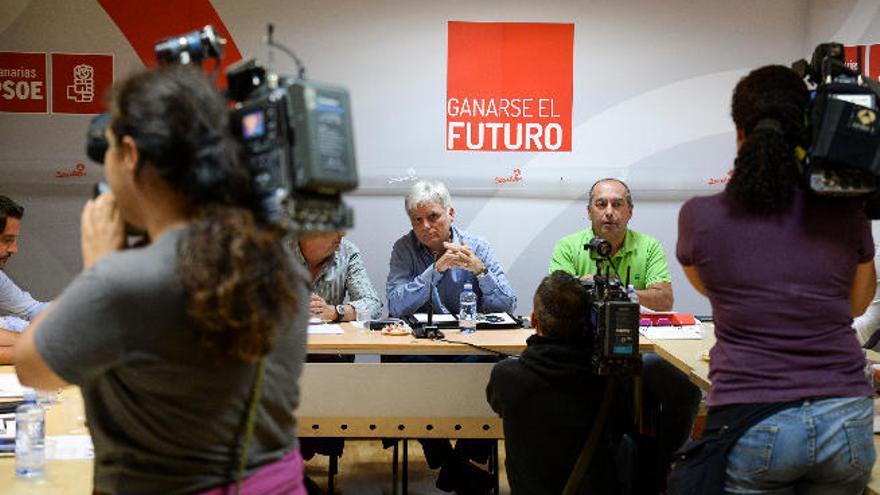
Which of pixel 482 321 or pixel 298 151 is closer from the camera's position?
pixel 298 151

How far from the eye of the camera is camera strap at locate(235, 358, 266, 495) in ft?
4.08

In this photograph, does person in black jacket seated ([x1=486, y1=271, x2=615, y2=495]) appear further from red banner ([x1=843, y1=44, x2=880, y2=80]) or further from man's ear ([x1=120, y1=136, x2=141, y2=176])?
red banner ([x1=843, y1=44, x2=880, y2=80])

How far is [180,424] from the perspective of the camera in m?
1.21

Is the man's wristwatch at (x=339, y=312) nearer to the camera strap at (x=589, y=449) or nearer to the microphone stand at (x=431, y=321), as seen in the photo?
the microphone stand at (x=431, y=321)

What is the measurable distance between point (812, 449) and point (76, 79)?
4.40 m

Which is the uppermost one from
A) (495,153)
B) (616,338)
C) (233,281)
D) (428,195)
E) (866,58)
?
(866,58)

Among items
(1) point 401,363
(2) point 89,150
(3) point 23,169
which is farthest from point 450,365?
(3) point 23,169

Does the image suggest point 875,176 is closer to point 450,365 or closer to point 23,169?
point 450,365

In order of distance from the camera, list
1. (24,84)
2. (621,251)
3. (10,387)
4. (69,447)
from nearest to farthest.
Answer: (69,447)
(10,387)
(621,251)
(24,84)

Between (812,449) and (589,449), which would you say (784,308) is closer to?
(812,449)

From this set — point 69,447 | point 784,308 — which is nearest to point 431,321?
point 69,447

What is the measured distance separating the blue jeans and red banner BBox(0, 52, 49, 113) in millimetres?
4377

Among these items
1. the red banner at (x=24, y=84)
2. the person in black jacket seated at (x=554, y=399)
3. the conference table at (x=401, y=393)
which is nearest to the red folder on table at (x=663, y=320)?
the conference table at (x=401, y=393)

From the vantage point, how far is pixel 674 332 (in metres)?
3.89
